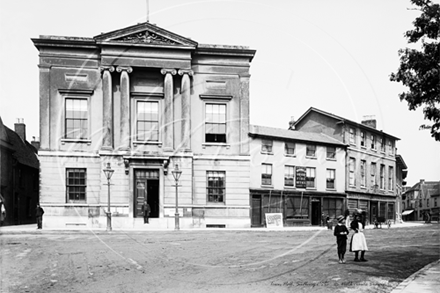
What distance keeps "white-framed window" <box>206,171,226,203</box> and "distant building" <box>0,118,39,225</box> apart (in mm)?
15842

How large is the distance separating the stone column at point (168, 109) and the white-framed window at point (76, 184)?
6407 millimetres

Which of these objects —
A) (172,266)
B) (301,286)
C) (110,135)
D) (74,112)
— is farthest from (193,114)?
(301,286)

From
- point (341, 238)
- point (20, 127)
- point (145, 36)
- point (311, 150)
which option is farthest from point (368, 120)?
point (20, 127)

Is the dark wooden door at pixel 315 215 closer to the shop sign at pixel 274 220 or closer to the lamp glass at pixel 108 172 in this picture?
the shop sign at pixel 274 220

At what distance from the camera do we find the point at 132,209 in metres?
37.1

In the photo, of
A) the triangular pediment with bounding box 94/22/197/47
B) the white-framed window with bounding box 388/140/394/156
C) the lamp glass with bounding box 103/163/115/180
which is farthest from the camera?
the triangular pediment with bounding box 94/22/197/47

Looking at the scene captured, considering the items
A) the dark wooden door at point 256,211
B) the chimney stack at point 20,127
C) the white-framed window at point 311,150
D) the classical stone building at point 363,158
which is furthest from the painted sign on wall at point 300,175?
the chimney stack at point 20,127

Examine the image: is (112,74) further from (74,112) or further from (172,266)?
(172,266)

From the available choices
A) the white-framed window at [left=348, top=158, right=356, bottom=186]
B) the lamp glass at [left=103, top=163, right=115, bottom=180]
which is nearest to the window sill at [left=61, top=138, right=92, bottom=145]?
the lamp glass at [left=103, top=163, right=115, bottom=180]

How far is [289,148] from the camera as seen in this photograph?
40781mm

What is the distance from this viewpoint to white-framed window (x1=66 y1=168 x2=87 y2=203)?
122 ft

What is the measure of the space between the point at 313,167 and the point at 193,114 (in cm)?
991

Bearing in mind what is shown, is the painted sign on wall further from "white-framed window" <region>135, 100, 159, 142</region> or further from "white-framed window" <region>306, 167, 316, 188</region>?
"white-framed window" <region>135, 100, 159, 142</region>

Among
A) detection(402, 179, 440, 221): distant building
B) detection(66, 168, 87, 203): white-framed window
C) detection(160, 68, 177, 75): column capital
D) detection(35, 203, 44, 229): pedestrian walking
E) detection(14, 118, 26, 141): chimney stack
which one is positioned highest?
detection(160, 68, 177, 75): column capital
